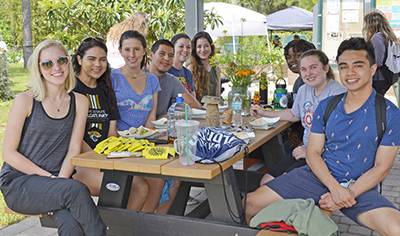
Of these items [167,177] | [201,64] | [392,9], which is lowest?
[167,177]

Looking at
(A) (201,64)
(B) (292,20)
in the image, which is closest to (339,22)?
(A) (201,64)

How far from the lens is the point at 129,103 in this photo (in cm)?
327

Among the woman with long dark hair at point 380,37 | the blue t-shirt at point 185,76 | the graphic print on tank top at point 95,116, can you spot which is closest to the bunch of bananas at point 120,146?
Result: the graphic print on tank top at point 95,116

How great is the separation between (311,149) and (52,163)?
1.68 meters

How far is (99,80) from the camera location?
3.06 metres

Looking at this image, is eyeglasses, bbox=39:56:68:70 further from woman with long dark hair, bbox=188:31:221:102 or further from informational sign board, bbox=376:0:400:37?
informational sign board, bbox=376:0:400:37

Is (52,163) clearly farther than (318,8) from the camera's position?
No

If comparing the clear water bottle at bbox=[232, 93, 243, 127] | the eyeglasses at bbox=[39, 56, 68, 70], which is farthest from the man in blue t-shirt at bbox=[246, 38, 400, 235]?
the eyeglasses at bbox=[39, 56, 68, 70]

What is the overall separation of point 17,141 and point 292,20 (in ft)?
57.3

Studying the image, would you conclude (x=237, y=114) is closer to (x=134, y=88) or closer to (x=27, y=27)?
(x=134, y=88)

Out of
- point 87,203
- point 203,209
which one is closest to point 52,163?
point 87,203

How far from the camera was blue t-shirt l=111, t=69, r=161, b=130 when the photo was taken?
10.7 feet

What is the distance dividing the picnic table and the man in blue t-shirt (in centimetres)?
28

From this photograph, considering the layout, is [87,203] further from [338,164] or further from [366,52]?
[366,52]
